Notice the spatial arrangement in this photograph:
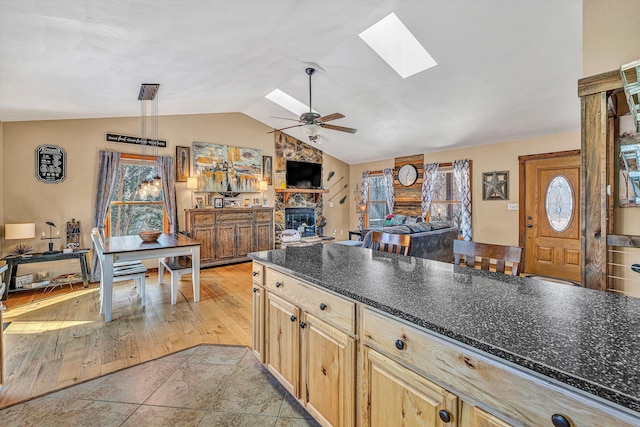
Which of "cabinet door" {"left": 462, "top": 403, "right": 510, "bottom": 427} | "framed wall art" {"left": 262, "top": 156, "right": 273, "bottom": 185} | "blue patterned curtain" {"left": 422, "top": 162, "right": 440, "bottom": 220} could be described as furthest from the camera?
"framed wall art" {"left": 262, "top": 156, "right": 273, "bottom": 185}

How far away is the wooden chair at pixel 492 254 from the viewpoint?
5.30 feet

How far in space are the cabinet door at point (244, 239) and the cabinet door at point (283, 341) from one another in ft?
13.6

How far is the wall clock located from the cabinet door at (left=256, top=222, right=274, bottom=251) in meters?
3.36

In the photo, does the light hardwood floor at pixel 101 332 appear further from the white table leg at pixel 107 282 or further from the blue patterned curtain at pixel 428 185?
the blue patterned curtain at pixel 428 185

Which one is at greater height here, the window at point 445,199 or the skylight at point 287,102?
the skylight at point 287,102

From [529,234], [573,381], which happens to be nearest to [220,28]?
[573,381]

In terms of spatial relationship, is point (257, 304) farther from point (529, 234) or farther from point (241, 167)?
point (529, 234)

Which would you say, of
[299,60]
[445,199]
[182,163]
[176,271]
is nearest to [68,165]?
[182,163]

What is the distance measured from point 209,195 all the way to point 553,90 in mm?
5911

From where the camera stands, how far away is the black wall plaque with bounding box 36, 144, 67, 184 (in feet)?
14.2

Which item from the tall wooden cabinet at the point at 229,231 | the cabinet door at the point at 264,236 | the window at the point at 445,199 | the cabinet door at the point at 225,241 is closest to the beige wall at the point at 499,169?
the window at the point at 445,199

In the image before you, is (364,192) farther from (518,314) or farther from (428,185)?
(518,314)

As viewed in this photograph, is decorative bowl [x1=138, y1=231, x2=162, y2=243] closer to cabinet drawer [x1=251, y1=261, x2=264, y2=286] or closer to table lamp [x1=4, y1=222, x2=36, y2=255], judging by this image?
table lamp [x1=4, y1=222, x2=36, y2=255]

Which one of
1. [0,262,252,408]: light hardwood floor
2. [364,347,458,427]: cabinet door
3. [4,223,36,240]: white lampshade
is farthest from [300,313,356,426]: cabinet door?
[4,223,36,240]: white lampshade
